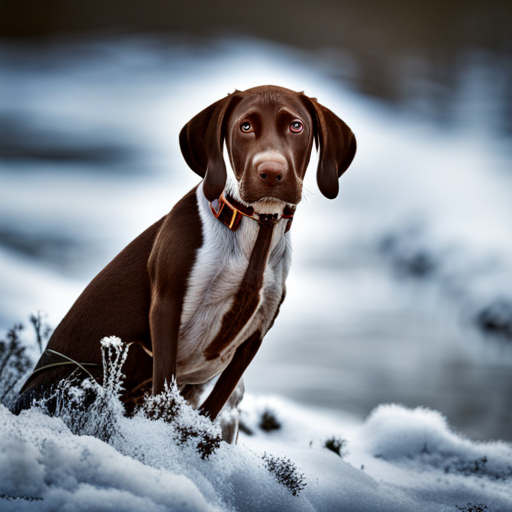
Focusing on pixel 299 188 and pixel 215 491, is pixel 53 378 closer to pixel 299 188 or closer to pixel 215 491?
pixel 215 491

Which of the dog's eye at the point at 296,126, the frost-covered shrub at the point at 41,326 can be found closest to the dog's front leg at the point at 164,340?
the dog's eye at the point at 296,126

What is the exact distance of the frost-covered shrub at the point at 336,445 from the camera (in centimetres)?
318

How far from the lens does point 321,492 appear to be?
2.21 meters

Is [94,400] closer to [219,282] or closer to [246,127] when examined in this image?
[219,282]

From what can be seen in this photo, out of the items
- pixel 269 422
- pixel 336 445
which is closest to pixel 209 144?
pixel 336 445

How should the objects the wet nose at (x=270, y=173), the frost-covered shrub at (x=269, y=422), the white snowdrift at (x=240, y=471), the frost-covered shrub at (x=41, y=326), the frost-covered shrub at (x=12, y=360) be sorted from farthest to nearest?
1. the frost-covered shrub at (x=269, y=422)
2. the frost-covered shrub at (x=41, y=326)
3. the frost-covered shrub at (x=12, y=360)
4. the wet nose at (x=270, y=173)
5. the white snowdrift at (x=240, y=471)

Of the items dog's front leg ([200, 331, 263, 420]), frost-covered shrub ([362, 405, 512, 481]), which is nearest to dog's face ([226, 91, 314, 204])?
dog's front leg ([200, 331, 263, 420])

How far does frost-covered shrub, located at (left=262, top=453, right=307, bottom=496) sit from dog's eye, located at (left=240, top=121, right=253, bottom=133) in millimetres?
1063

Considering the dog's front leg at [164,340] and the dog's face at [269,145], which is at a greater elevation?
the dog's face at [269,145]

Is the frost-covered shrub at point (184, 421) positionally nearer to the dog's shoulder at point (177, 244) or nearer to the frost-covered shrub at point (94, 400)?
the frost-covered shrub at point (94, 400)

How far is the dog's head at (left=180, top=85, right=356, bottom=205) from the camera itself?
1.90 m

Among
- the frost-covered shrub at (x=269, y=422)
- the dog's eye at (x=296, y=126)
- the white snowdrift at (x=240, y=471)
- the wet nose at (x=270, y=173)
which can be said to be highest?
the dog's eye at (x=296, y=126)

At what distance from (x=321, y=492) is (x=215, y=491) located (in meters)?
0.44

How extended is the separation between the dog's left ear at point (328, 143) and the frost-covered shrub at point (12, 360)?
1698 mm
